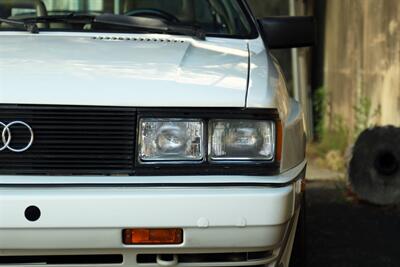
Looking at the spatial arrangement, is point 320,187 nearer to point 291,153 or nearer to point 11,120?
point 291,153

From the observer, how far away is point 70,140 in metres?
2.76

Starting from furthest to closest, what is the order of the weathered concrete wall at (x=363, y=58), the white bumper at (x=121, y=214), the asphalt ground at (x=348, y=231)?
the weathered concrete wall at (x=363, y=58) → the asphalt ground at (x=348, y=231) → the white bumper at (x=121, y=214)

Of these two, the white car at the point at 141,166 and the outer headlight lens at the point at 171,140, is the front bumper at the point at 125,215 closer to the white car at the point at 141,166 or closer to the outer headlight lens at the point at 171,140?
the white car at the point at 141,166

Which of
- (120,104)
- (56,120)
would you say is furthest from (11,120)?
(120,104)

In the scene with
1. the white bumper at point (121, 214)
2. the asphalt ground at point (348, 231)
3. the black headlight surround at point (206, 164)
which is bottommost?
the asphalt ground at point (348, 231)

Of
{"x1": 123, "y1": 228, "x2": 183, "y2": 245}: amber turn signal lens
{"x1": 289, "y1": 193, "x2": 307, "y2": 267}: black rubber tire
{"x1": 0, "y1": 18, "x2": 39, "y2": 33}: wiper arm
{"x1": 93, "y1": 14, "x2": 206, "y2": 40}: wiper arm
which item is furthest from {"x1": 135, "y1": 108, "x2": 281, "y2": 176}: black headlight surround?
{"x1": 0, "y1": 18, "x2": 39, "y2": 33}: wiper arm

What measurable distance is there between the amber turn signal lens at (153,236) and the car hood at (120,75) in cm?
45

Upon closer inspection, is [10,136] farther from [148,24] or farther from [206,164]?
[148,24]

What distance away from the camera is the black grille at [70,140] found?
2.73 metres

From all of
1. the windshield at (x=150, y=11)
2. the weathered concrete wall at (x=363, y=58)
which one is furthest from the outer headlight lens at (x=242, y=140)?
the weathered concrete wall at (x=363, y=58)

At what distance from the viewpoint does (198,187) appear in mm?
2699

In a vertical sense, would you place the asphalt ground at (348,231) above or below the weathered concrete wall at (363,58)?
below

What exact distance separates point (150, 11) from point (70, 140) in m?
1.91

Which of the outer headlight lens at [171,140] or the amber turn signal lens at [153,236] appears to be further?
the outer headlight lens at [171,140]
